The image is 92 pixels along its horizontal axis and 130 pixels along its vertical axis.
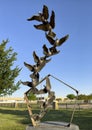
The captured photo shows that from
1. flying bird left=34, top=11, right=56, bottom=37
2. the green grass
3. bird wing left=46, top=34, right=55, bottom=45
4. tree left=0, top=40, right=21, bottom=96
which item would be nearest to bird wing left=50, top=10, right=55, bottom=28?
flying bird left=34, top=11, right=56, bottom=37

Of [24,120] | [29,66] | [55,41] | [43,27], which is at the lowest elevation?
[24,120]

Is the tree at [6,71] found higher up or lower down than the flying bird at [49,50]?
higher up

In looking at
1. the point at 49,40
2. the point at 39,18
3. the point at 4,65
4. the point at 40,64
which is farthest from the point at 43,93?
the point at 4,65

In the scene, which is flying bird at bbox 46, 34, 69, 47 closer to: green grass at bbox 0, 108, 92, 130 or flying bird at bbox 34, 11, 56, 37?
flying bird at bbox 34, 11, 56, 37

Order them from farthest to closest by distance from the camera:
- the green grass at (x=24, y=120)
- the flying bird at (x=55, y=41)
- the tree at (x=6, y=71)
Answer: the tree at (x=6, y=71), the green grass at (x=24, y=120), the flying bird at (x=55, y=41)

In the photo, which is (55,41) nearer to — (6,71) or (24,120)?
(24,120)

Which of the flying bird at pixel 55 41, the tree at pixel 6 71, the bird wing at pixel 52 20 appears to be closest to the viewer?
the bird wing at pixel 52 20

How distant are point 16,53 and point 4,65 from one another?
1930 mm

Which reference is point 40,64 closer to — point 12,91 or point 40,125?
point 40,125

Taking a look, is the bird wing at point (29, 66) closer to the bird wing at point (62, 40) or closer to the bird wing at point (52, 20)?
the bird wing at point (62, 40)

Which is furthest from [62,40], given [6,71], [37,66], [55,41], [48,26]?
[6,71]

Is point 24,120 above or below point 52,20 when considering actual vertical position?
below

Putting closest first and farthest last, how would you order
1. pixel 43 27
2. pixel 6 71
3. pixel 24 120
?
1. pixel 43 27
2. pixel 24 120
3. pixel 6 71

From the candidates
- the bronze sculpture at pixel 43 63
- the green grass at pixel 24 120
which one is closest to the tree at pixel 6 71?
the green grass at pixel 24 120
